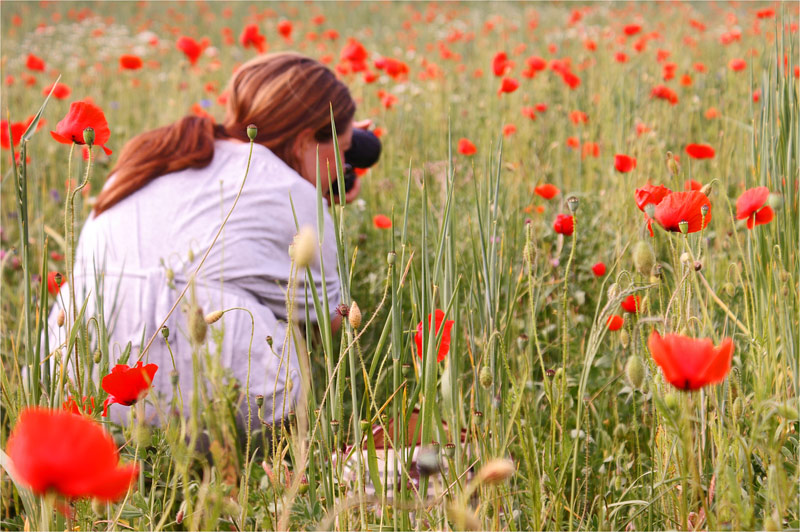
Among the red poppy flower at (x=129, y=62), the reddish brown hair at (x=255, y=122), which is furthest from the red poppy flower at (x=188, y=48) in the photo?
the reddish brown hair at (x=255, y=122)

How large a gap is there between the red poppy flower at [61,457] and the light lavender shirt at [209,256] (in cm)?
121

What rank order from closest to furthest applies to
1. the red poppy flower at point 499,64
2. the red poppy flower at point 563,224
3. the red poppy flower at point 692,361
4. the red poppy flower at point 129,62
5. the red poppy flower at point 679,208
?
the red poppy flower at point 692,361, the red poppy flower at point 679,208, the red poppy flower at point 563,224, the red poppy flower at point 499,64, the red poppy flower at point 129,62

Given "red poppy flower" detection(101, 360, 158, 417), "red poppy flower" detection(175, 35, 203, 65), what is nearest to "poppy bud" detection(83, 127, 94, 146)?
"red poppy flower" detection(101, 360, 158, 417)

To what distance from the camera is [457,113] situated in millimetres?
4141

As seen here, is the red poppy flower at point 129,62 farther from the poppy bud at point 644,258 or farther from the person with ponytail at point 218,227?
the poppy bud at point 644,258

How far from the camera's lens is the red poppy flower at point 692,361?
75cm

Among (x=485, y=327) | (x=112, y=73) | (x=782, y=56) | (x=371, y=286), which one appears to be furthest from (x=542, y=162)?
(x=112, y=73)

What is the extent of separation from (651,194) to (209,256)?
116 cm

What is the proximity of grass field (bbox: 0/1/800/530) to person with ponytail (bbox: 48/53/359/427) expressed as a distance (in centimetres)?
10

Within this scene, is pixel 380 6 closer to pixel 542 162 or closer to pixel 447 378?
pixel 542 162

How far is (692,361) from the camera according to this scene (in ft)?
2.46

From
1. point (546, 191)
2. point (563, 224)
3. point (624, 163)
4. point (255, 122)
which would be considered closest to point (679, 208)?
point (563, 224)

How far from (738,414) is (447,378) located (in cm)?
41

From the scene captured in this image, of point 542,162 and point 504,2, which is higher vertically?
point 504,2
